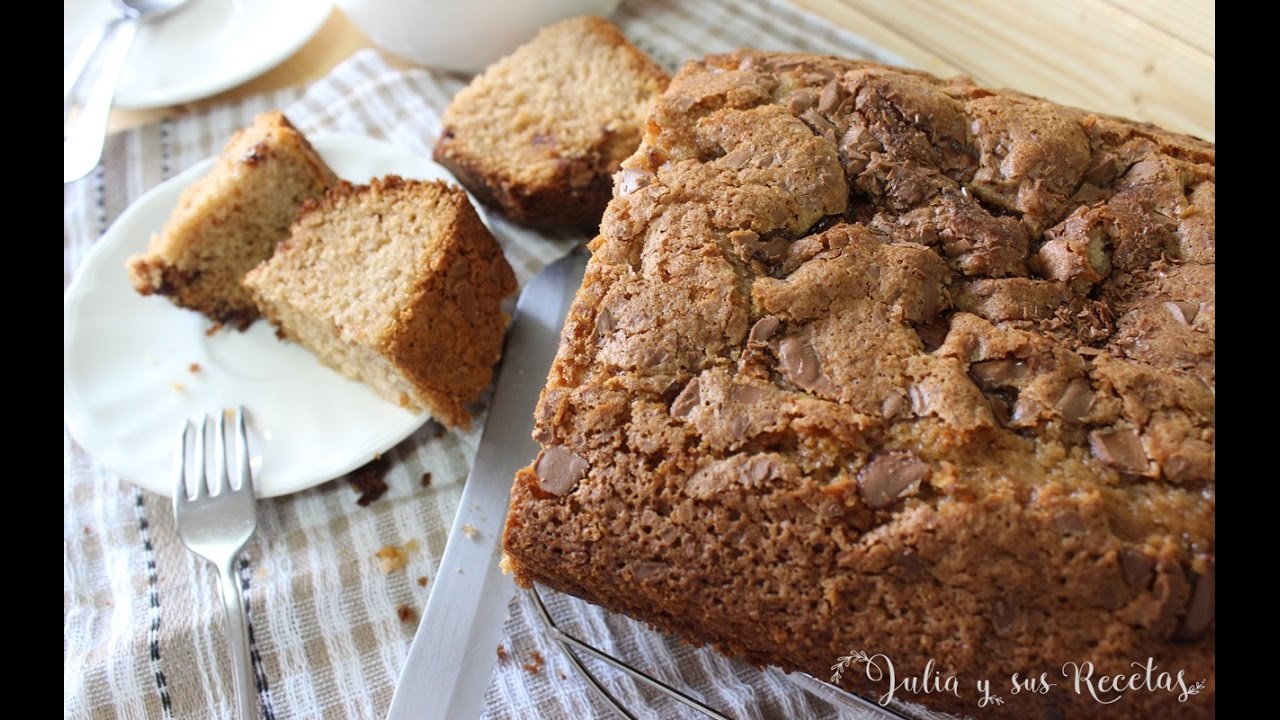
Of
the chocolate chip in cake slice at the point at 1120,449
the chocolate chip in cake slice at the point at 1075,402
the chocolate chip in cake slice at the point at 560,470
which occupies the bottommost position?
the chocolate chip in cake slice at the point at 560,470

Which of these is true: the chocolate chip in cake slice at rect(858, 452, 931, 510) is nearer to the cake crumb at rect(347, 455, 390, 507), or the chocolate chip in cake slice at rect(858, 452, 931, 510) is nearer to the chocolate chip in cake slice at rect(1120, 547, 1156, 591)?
the chocolate chip in cake slice at rect(1120, 547, 1156, 591)

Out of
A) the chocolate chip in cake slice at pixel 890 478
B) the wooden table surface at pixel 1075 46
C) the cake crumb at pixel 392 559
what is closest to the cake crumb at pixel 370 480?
the cake crumb at pixel 392 559

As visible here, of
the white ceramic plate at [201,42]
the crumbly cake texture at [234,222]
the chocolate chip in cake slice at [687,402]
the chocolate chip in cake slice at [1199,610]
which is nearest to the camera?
the chocolate chip in cake slice at [1199,610]

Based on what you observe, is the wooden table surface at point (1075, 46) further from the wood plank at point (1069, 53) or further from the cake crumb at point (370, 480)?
the cake crumb at point (370, 480)

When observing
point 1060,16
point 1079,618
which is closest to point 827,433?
point 1079,618

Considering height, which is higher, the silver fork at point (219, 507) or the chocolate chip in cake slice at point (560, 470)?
the chocolate chip in cake slice at point (560, 470)

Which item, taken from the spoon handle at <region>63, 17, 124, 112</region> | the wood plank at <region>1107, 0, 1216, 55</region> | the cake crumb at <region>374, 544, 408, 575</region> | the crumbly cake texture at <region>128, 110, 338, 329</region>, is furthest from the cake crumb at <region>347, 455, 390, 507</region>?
the wood plank at <region>1107, 0, 1216, 55</region>
